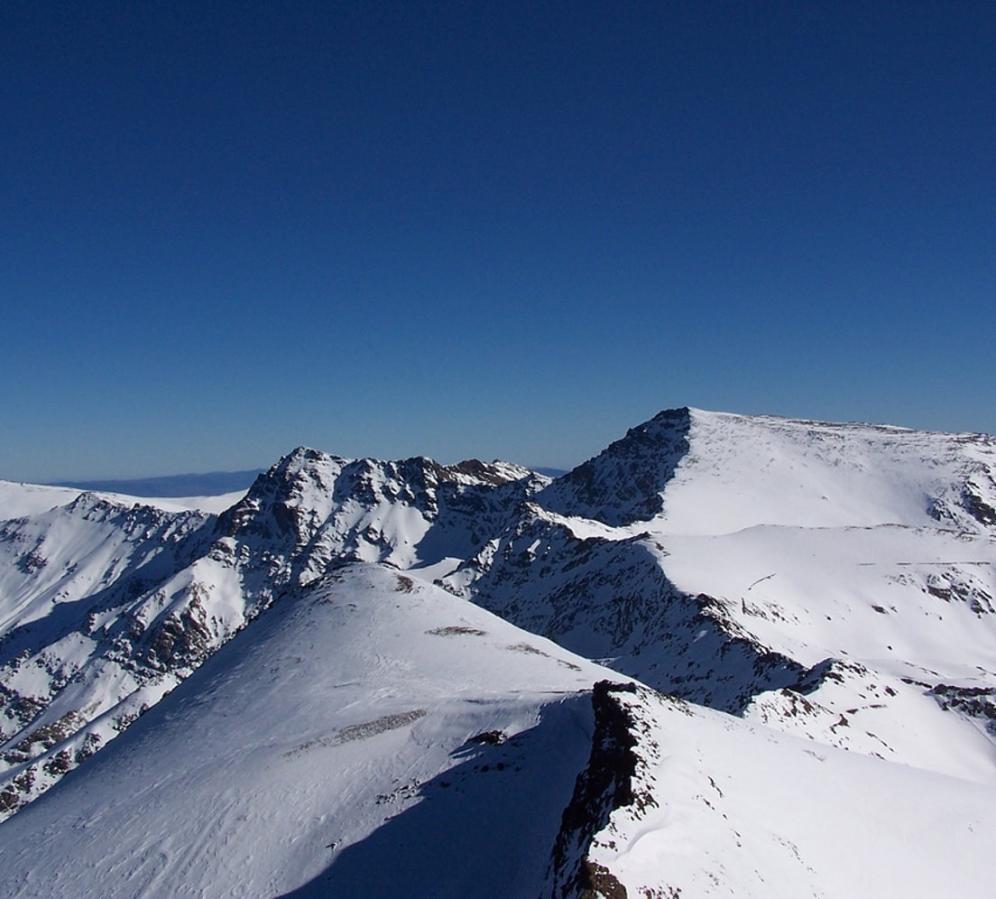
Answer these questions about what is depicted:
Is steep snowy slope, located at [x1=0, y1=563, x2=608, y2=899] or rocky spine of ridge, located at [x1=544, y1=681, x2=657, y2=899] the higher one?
rocky spine of ridge, located at [x1=544, y1=681, x2=657, y2=899]

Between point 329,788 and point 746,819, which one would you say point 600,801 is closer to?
point 746,819

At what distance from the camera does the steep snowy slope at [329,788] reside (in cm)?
2259

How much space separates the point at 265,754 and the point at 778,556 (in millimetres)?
103673

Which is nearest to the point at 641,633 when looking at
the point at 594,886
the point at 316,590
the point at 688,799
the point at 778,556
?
the point at 778,556

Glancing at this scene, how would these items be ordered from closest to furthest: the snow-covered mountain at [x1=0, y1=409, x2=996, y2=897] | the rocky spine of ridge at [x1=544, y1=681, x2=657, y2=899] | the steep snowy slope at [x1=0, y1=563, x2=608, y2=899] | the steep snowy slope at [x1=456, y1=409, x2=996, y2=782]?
the rocky spine of ridge at [x1=544, y1=681, x2=657, y2=899] → the snow-covered mountain at [x1=0, y1=409, x2=996, y2=897] → the steep snowy slope at [x1=0, y1=563, x2=608, y2=899] → the steep snowy slope at [x1=456, y1=409, x2=996, y2=782]

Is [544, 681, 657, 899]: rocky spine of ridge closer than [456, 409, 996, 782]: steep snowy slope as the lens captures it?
Yes

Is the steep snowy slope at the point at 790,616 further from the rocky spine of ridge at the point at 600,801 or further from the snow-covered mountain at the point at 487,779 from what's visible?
the rocky spine of ridge at the point at 600,801

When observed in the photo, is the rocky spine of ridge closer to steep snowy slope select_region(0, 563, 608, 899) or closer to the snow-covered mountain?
the snow-covered mountain

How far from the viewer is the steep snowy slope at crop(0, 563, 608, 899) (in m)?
22.6

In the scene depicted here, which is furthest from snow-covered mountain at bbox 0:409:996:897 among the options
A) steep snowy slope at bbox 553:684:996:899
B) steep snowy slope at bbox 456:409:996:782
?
steep snowy slope at bbox 456:409:996:782

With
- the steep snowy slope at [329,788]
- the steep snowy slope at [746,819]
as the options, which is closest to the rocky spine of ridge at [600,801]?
the steep snowy slope at [746,819]

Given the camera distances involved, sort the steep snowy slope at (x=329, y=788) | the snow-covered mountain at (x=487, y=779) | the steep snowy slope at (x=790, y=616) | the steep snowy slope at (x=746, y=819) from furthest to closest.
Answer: the steep snowy slope at (x=790, y=616)
the steep snowy slope at (x=329, y=788)
the snow-covered mountain at (x=487, y=779)
the steep snowy slope at (x=746, y=819)

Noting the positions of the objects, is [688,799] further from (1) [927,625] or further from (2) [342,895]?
(1) [927,625]

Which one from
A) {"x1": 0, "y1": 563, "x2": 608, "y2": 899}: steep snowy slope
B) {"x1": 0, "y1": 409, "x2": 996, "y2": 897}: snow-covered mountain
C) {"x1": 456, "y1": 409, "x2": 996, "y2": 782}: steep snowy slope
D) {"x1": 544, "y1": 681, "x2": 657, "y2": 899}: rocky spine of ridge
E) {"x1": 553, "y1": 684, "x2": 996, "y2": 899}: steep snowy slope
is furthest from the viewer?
{"x1": 456, "y1": 409, "x2": 996, "y2": 782}: steep snowy slope
